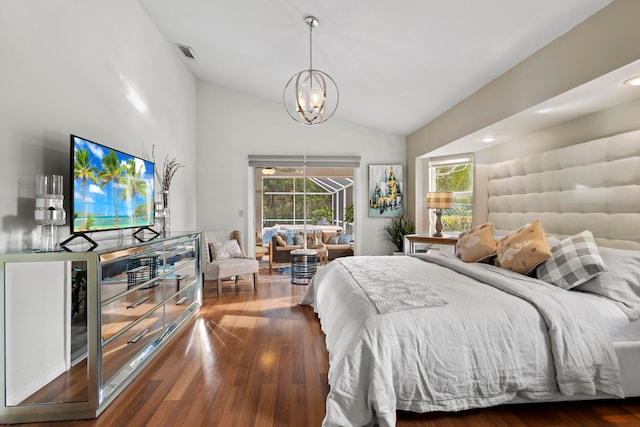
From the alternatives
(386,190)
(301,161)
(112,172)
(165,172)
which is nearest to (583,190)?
(386,190)

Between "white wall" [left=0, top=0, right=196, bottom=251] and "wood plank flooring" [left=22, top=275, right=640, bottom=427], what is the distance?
1159 mm

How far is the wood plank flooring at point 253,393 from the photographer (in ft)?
5.88

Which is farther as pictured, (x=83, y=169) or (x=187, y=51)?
(x=187, y=51)

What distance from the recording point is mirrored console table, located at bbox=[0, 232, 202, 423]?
72.4 inches

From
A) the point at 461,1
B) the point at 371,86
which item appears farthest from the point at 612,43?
the point at 371,86

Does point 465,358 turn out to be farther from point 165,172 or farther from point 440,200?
point 165,172

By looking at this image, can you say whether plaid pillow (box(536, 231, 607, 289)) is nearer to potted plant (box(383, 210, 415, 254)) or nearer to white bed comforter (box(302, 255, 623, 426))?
white bed comforter (box(302, 255, 623, 426))

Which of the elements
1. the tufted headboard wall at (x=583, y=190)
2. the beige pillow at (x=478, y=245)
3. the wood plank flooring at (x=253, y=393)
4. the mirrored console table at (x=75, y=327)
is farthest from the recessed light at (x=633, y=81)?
the mirrored console table at (x=75, y=327)

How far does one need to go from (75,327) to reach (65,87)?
1.67 metres

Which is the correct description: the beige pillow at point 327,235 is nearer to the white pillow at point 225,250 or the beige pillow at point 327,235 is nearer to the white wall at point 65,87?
the white pillow at point 225,250

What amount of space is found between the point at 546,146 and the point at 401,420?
2.92m

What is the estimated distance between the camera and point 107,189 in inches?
103

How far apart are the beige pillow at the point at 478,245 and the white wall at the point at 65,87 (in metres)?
3.15

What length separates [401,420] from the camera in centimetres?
179
